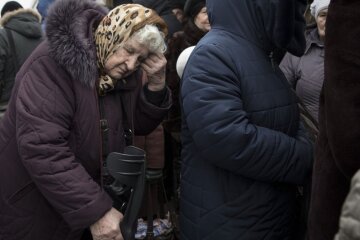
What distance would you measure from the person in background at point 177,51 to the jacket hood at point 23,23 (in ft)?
3.96

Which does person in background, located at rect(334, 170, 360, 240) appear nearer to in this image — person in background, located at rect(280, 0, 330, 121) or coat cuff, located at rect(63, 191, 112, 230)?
coat cuff, located at rect(63, 191, 112, 230)

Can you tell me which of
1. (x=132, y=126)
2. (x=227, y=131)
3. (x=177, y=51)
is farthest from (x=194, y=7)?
(x=227, y=131)

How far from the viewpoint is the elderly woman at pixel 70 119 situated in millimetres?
1569

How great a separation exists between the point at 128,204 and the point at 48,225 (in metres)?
0.31

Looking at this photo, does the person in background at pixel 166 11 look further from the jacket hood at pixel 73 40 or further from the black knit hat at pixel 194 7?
the jacket hood at pixel 73 40

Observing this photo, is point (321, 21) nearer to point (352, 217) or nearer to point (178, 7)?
point (178, 7)

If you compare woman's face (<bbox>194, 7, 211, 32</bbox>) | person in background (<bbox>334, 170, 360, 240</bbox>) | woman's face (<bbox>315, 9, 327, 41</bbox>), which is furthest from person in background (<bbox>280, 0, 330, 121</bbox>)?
person in background (<bbox>334, 170, 360, 240</bbox>)

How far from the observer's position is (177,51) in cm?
306

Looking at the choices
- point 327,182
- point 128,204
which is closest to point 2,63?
point 128,204

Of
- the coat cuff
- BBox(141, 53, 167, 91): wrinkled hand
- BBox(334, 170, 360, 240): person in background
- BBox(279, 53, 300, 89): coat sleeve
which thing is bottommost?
BBox(279, 53, 300, 89): coat sleeve

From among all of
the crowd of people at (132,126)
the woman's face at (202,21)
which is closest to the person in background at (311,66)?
the woman's face at (202,21)

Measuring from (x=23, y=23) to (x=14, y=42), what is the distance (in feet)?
0.62

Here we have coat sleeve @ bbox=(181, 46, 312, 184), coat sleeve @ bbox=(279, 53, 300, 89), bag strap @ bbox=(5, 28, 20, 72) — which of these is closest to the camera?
coat sleeve @ bbox=(181, 46, 312, 184)

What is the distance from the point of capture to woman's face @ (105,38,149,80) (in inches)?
68.6
